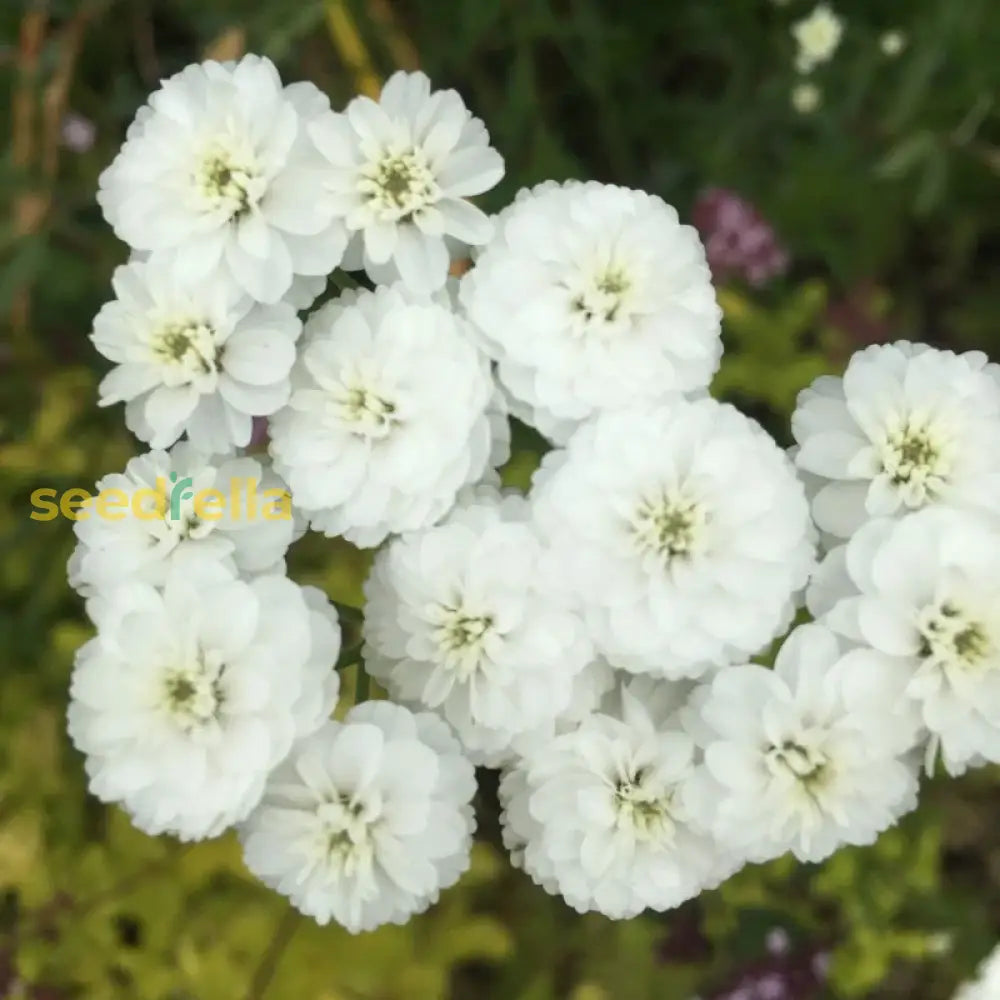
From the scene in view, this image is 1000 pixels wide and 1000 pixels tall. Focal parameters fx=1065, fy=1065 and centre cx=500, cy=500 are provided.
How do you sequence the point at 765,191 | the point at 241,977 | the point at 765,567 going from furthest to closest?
the point at 765,191 < the point at 241,977 < the point at 765,567

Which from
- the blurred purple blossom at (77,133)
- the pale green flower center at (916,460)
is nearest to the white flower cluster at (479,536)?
the pale green flower center at (916,460)

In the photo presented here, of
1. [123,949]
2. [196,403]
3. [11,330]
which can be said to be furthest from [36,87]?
[123,949]

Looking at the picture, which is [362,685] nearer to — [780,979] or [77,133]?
[780,979]

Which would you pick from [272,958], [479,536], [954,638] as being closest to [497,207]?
[479,536]

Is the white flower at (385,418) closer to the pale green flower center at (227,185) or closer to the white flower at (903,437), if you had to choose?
the pale green flower center at (227,185)

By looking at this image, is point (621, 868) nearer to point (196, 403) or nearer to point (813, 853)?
point (813, 853)

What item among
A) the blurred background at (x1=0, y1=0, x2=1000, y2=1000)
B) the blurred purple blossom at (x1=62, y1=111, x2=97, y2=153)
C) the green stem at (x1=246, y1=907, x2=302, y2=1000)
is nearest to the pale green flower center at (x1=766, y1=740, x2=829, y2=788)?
the blurred background at (x1=0, y1=0, x2=1000, y2=1000)
